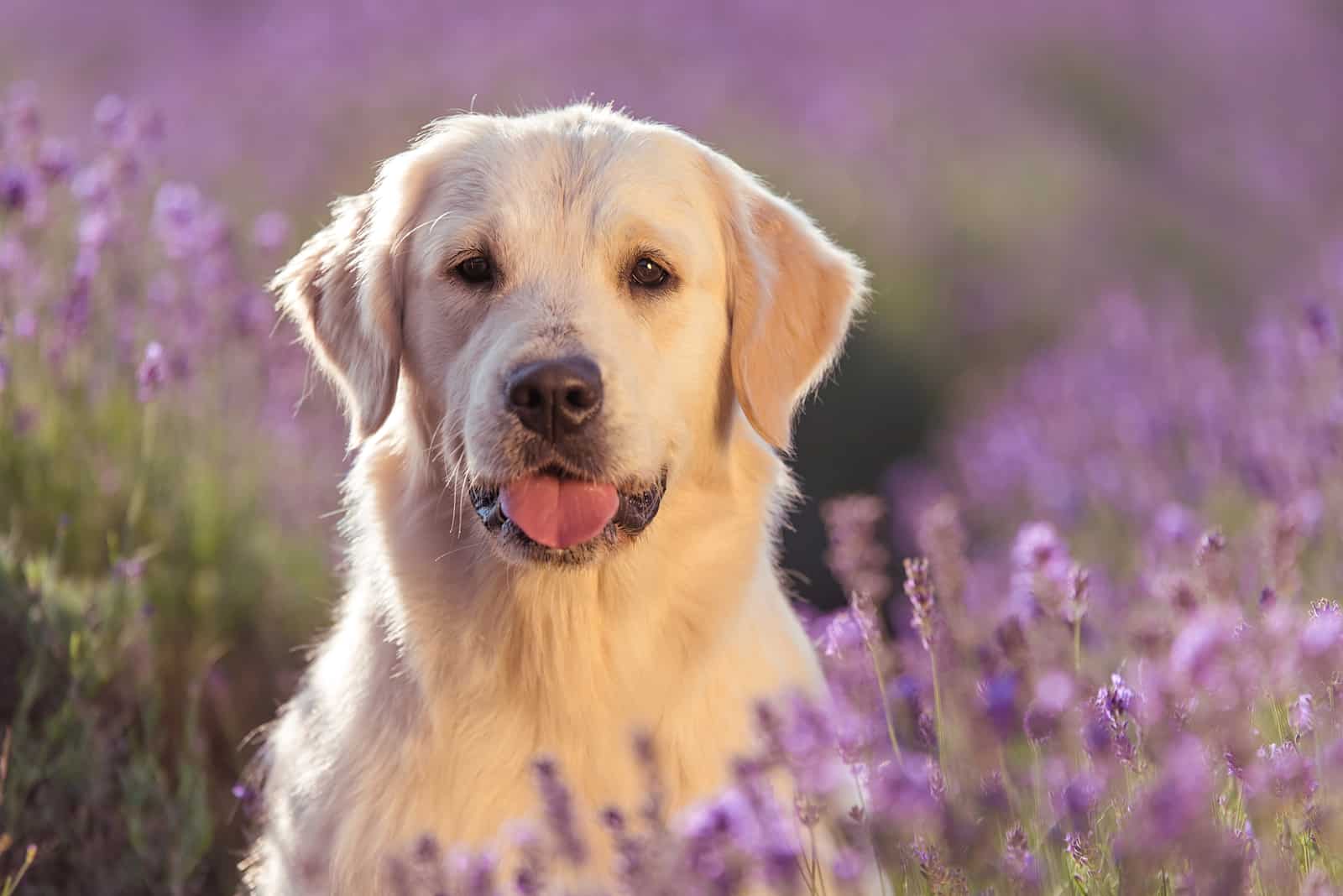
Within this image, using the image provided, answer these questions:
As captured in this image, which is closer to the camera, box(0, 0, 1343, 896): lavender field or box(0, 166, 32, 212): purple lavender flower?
box(0, 0, 1343, 896): lavender field

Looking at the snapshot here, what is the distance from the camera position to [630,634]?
9.22ft

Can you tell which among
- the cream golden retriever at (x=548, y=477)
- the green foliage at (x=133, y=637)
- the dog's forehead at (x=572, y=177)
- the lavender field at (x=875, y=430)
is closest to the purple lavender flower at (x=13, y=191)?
the lavender field at (x=875, y=430)

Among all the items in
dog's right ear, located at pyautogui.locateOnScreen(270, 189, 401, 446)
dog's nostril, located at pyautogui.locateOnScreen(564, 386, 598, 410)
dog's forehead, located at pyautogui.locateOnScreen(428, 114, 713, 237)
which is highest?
dog's forehead, located at pyautogui.locateOnScreen(428, 114, 713, 237)

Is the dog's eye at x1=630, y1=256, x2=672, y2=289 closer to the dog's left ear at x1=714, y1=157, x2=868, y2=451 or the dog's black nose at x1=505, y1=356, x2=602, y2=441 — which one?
the dog's left ear at x1=714, y1=157, x2=868, y2=451

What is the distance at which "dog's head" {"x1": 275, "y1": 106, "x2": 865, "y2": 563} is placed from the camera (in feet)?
8.57

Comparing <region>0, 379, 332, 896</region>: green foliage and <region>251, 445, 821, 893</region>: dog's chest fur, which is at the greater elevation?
<region>251, 445, 821, 893</region>: dog's chest fur

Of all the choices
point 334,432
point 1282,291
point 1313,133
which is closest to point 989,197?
point 1282,291

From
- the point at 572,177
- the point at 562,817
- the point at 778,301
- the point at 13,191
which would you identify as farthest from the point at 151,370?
the point at 562,817

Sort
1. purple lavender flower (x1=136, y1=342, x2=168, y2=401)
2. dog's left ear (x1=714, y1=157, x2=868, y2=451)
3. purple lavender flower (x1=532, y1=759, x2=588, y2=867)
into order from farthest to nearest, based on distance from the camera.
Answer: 1. purple lavender flower (x1=136, y1=342, x2=168, y2=401)
2. dog's left ear (x1=714, y1=157, x2=868, y2=451)
3. purple lavender flower (x1=532, y1=759, x2=588, y2=867)

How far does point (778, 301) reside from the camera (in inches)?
122

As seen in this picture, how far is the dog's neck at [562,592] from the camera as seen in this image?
2.74m

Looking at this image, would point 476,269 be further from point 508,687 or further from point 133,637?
point 133,637

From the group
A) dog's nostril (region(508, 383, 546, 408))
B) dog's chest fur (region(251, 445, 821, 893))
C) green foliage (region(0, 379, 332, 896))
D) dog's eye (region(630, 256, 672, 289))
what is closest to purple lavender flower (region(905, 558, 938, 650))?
dog's chest fur (region(251, 445, 821, 893))

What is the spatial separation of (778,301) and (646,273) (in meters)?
0.36
